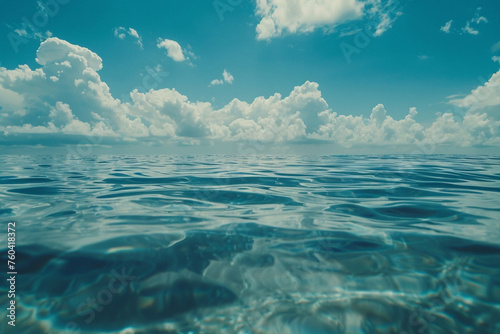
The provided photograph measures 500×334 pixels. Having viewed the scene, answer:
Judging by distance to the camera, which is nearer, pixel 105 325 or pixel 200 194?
pixel 105 325

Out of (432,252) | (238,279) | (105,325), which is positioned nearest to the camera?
(105,325)

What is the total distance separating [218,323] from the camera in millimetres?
2062

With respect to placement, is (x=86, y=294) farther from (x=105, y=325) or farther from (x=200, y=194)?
(x=200, y=194)

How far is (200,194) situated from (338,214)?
14.1 ft

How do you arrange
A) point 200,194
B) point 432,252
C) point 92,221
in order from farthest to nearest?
point 200,194
point 92,221
point 432,252

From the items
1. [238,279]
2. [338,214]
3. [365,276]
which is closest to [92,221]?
[238,279]

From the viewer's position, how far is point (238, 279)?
269 centimetres

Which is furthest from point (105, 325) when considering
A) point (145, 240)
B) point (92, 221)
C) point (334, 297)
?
point (92, 221)

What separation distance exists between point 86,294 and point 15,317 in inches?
21.3

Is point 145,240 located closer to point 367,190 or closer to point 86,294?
point 86,294
